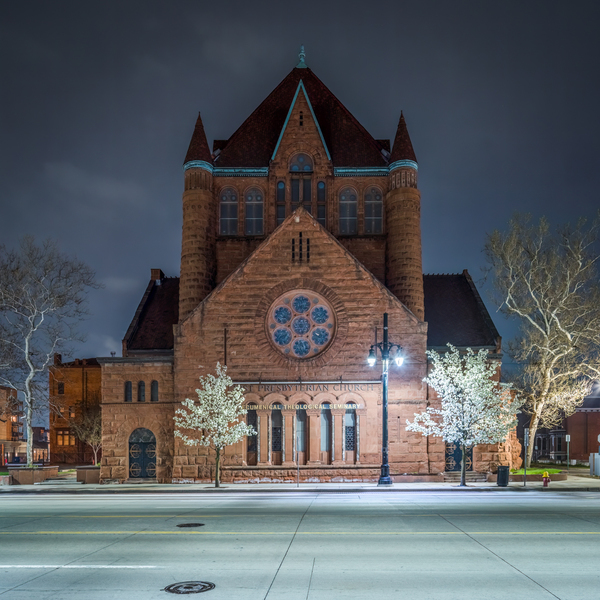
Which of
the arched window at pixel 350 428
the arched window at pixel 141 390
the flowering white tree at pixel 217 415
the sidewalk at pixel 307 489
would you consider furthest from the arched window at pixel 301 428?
the arched window at pixel 141 390

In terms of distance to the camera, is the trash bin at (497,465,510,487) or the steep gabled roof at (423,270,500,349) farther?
the steep gabled roof at (423,270,500,349)

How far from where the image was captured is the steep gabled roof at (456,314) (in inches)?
1647

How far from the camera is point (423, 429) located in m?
34.8

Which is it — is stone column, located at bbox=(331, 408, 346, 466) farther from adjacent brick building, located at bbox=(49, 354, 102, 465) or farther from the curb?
adjacent brick building, located at bbox=(49, 354, 102, 465)

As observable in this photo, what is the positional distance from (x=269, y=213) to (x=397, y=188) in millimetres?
8537

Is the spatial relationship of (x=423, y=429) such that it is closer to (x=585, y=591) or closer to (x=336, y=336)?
(x=336, y=336)

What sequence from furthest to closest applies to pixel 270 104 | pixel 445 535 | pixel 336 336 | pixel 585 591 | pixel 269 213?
pixel 270 104 < pixel 269 213 < pixel 336 336 < pixel 445 535 < pixel 585 591

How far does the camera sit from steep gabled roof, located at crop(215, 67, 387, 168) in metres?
46.5

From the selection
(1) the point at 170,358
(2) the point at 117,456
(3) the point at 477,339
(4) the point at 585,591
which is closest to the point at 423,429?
(3) the point at 477,339

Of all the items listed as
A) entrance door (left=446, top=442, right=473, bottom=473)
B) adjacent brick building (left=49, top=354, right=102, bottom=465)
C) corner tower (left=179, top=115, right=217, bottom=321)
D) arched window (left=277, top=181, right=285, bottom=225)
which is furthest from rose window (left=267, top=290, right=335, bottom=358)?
adjacent brick building (left=49, top=354, right=102, bottom=465)

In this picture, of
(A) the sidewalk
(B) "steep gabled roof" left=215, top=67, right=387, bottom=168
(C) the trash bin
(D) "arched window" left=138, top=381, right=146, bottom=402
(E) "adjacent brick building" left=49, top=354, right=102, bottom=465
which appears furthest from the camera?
(E) "adjacent brick building" left=49, top=354, right=102, bottom=465

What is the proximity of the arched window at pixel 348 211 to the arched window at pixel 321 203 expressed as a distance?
1.10 m

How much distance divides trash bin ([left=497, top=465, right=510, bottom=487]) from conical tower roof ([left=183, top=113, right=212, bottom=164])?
82.3 ft

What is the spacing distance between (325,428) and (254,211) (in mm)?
15816
